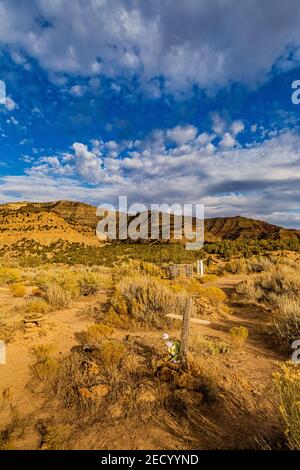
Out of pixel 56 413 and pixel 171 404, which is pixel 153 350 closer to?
pixel 171 404

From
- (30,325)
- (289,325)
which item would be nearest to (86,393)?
(30,325)

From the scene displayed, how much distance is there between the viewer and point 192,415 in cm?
408

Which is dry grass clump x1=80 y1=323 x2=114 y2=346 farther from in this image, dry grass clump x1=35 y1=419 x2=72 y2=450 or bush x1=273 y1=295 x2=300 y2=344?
bush x1=273 y1=295 x2=300 y2=344

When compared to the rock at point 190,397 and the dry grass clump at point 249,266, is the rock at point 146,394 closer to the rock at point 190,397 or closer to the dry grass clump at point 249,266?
Answer: the rock at point 190,397

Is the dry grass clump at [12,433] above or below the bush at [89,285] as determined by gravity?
below

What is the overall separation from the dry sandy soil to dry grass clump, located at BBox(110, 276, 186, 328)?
→ 6.51 feet

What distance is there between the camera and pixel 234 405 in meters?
4.37

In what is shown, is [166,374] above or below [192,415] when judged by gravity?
above

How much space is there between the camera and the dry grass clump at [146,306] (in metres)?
8.54

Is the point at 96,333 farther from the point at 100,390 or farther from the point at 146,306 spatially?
the point at 100,390

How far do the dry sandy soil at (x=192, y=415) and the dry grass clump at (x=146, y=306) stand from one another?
1985 millimetres

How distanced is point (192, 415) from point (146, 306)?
191 inches

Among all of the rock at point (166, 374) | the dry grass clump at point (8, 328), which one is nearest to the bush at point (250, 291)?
the rock at point (166, 374)

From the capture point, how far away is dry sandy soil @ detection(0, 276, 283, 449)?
A: 3.56 m
